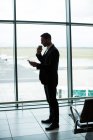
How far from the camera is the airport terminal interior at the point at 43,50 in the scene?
5559 mm

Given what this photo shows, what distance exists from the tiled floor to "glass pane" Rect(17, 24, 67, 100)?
840 mm

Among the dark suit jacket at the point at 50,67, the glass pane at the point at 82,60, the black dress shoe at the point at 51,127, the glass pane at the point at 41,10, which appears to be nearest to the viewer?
the dark suit jacket at the point at 50,67

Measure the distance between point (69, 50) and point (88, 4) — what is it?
1.33 metres

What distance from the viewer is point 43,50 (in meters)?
5.24

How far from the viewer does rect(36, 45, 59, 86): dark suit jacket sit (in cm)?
358

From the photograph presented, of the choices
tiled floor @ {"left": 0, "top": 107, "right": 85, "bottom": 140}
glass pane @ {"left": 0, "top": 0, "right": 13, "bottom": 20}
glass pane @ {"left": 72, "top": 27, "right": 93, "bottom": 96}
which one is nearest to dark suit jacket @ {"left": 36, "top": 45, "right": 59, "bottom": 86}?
tiled floor @ {"left": 0, "top": 107, "right": 85, "bottom": 140}

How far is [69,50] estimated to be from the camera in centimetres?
601

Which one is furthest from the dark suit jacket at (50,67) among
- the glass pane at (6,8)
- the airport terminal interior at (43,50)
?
the glass pane at (6,8)

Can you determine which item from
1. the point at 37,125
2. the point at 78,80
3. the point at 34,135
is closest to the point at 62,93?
the point at 78,80

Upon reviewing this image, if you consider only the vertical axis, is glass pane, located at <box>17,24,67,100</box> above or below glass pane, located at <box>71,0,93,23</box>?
below

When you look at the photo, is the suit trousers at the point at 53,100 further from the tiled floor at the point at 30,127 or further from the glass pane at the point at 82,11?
the glass pane at the point at 82,11

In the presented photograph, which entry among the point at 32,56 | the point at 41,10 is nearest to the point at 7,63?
the point at 32,56

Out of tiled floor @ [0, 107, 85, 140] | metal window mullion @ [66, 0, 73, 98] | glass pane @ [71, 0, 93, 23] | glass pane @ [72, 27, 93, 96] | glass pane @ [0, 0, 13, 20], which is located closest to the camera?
tiled floor @ [0, 107, 85, 140]

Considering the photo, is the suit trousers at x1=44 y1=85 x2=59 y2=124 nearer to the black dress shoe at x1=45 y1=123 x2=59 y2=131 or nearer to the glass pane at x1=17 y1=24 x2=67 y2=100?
the black dress shoe at x1=45 y1=123 x2=59 y2=131
